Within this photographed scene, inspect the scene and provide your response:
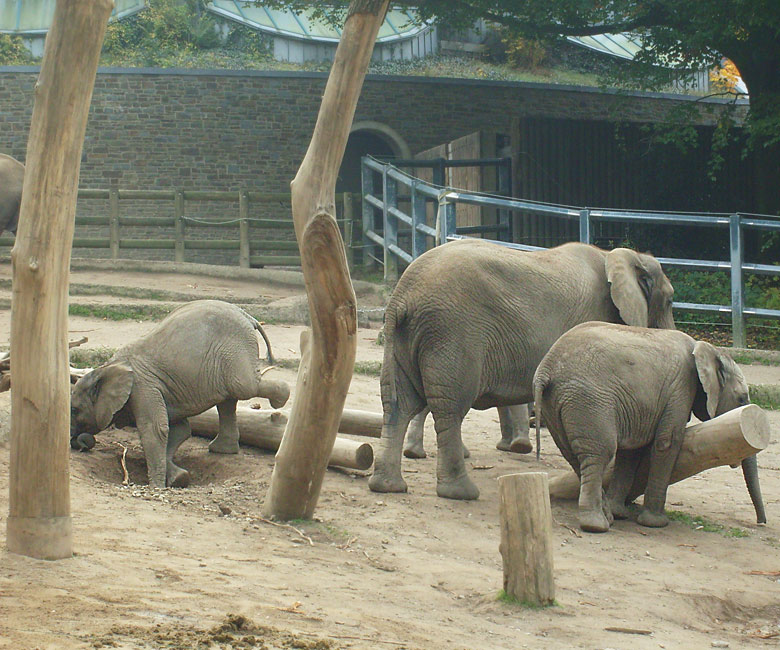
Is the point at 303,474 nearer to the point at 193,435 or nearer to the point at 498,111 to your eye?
the point at 193,435

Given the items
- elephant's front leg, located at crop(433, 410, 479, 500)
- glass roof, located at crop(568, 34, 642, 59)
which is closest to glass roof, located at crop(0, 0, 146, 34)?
glass roof, located at crop(568, 34, 642, 59)

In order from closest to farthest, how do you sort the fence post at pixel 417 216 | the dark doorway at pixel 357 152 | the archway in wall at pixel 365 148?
the fence post at pixel 417 216
the archway in wall at pixel 365 148
the dark doorway at pixel 357 152

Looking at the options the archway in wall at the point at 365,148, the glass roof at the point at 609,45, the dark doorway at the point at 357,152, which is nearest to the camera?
the archway in wall at the point at 365,148

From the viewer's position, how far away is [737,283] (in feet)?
38.5

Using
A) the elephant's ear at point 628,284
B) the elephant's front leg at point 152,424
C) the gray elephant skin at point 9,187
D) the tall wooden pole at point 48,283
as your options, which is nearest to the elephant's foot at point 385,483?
the elephant's front leg at point 152,424

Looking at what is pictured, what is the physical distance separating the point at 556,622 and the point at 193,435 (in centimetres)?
420

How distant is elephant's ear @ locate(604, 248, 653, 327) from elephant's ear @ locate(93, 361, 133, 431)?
10.7ft

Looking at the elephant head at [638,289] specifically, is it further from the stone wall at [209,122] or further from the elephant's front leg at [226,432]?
the stone wall at [209,122]

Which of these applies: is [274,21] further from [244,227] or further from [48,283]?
[48,283]

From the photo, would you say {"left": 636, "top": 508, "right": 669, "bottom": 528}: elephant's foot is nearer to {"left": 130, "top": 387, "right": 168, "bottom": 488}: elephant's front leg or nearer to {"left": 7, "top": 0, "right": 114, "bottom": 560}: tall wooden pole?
{"left": 130, "top": 387, "right": 168, "bottom": 488}: elephant's front leg

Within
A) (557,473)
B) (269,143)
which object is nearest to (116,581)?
(557,473)

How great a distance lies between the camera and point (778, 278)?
15.5m

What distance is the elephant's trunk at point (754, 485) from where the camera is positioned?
6.61 meters

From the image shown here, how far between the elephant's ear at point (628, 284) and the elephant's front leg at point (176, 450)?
3.08 metres
